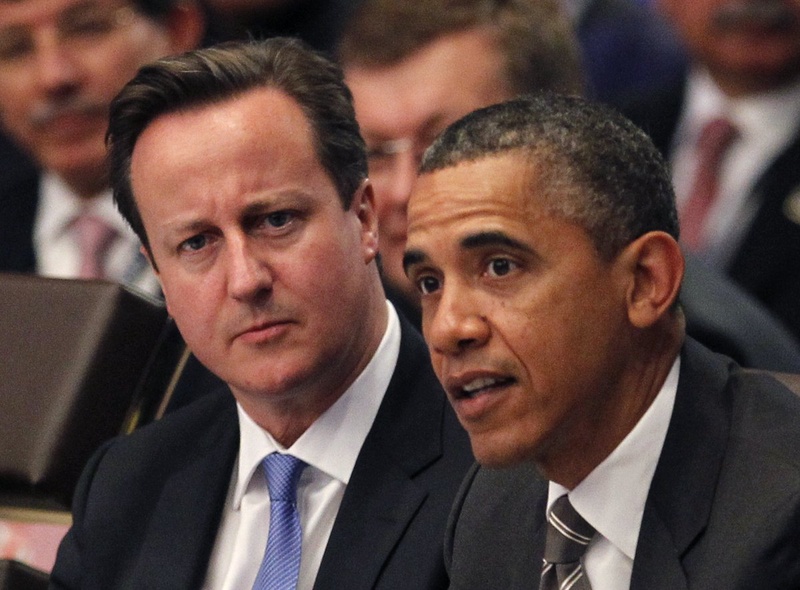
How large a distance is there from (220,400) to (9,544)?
0.40 m

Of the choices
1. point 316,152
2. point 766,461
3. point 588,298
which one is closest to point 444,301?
point 588,298

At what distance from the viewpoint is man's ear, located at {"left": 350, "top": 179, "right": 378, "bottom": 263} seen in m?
1.86

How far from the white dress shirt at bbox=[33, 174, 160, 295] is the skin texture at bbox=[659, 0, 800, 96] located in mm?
1156

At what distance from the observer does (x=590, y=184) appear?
1.40 m

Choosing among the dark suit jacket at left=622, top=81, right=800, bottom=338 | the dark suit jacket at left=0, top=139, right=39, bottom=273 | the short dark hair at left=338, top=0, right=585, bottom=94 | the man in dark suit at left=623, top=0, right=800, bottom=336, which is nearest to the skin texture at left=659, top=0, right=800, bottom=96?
the man in dark suit at left=623, top=0, right=800, bottom=336

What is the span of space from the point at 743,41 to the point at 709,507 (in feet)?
5.58

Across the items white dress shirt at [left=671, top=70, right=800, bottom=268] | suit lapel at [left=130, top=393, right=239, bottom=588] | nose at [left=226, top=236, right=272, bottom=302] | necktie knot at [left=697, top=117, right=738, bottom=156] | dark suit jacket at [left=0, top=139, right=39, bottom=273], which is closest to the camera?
nose at [left=226, top=236, right=272, bottom=302]

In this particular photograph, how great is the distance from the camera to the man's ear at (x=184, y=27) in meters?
3.14

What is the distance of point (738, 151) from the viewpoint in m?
2.91

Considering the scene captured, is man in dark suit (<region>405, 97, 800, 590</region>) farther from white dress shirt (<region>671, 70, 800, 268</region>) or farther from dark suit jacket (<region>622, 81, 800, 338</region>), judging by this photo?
white dress shirt (<region>671, 70, 800, 268</region>)

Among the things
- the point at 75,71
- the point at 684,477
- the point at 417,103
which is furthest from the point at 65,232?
the point at 684,477

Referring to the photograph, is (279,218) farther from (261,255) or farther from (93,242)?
(93,242)

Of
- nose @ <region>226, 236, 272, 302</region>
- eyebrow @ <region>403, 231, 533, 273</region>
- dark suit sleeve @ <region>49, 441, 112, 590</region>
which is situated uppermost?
eyebrow @ <region>403, 231, 533, 273</region>

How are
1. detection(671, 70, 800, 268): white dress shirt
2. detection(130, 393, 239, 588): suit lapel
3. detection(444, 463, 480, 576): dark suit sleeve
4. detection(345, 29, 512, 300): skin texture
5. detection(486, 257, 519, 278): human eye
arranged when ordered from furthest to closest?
detection(671, 70, 800, 268): white dress shirt, detection(345, 29, 512, 300): skin texture, detection(130, 393, 239, 588): suit lapel, detection(444, 463, 480, 576): dark suit sleeve, detection(486, 257, 519, 278): human eye
